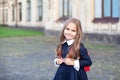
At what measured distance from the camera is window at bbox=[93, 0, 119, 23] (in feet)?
54.9

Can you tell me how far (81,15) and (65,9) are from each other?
3.25 m

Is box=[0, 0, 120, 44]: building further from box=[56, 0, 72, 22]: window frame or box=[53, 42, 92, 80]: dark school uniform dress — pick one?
box=[53, 42, 92, 80]: dark school uniform dress

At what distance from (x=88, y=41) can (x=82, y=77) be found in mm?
14519

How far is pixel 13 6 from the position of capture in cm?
4194

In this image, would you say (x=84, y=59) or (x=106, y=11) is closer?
(x=84, y=59)

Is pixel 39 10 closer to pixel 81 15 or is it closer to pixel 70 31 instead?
pixel 81 15

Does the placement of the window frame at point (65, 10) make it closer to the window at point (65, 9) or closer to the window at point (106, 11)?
the window at point (65, 9)

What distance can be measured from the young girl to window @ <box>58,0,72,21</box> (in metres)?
17.9

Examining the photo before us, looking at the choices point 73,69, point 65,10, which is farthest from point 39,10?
Answer: point 73,69

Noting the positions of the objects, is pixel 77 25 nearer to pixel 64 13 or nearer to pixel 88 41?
pixel 88 41

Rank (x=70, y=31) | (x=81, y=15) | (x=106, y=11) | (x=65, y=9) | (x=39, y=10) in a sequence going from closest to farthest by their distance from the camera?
(x=70, y=31), (x=106, y=11), (x=81, y=15), (x=65, y=9), (x=39, y=10)

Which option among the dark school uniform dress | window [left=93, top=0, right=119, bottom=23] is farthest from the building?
the dark school uniform dress

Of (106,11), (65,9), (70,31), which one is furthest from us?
(65,9)

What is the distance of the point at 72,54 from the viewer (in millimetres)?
4008
